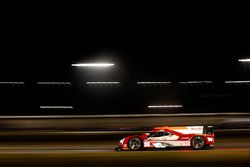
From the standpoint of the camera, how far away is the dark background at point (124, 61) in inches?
1038

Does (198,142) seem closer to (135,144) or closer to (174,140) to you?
(174,140)

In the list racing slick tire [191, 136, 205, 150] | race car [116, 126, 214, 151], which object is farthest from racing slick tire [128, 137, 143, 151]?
racing slick tire [191, 136, 205, 150]

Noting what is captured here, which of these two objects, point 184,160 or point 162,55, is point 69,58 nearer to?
point 162,55

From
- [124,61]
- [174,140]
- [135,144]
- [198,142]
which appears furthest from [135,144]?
[124,61]

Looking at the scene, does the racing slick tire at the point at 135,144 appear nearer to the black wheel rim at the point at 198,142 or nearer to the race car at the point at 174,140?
the race car at the point at 174,140

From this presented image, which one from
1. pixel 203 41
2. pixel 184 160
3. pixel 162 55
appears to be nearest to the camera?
pixel 184 160

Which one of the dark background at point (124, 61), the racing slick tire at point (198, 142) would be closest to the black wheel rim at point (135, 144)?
the racing slick tire at point (198, 142)

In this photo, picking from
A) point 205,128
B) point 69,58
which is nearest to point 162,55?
point 69,58

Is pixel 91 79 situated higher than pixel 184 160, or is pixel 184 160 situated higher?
pixel 91 79

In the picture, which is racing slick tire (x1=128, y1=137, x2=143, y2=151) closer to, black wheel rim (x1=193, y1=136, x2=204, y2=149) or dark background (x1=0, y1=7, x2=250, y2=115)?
black wheel rim (x1=193, y1=136, x2=204, y2=149)

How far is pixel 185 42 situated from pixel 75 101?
1729 cm

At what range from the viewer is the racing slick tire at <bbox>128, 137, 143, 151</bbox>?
14042mm

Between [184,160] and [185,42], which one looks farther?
[185,42]

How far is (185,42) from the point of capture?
40938mm
